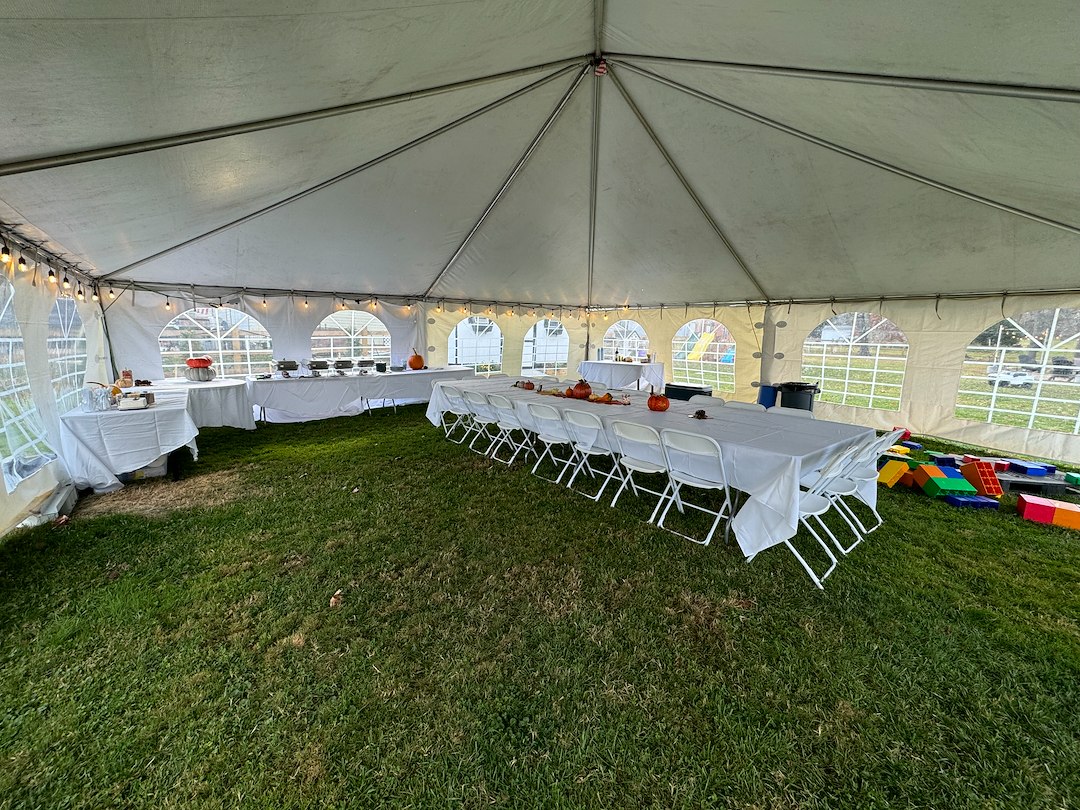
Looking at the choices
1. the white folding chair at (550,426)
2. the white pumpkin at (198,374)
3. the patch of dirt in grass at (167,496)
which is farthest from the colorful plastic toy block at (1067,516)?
the white pumpkin at (198,374)

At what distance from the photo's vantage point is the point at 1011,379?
5.79 meters

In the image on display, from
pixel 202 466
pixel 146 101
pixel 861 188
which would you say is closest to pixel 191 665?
pixel 146 101

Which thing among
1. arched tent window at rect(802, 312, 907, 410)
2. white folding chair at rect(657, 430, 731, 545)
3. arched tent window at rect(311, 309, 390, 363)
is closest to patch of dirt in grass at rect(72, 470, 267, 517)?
white folding chair at rect(657, 430, 731, 545)

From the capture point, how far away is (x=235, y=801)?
1294 millimetres

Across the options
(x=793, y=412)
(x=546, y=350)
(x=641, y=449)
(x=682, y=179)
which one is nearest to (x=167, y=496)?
(x=641, y=449)

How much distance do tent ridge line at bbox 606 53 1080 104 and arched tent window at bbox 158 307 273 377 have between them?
26.5 feet

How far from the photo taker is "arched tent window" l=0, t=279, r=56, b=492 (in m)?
2.90

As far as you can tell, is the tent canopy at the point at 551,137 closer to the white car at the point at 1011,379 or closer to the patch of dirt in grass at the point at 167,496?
the white car at the point at 1011,379

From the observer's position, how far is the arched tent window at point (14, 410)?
2.90 meters

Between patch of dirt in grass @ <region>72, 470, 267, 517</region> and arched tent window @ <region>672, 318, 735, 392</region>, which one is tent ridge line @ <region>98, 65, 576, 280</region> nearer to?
patch of dirt in grass @ <region>72, 470, 267, 517</region>

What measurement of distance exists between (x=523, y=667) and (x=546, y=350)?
398 inches

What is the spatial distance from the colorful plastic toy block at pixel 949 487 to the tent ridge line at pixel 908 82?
327 cm

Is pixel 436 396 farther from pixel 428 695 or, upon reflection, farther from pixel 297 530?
pixel 428 695

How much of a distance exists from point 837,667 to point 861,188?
453cm
